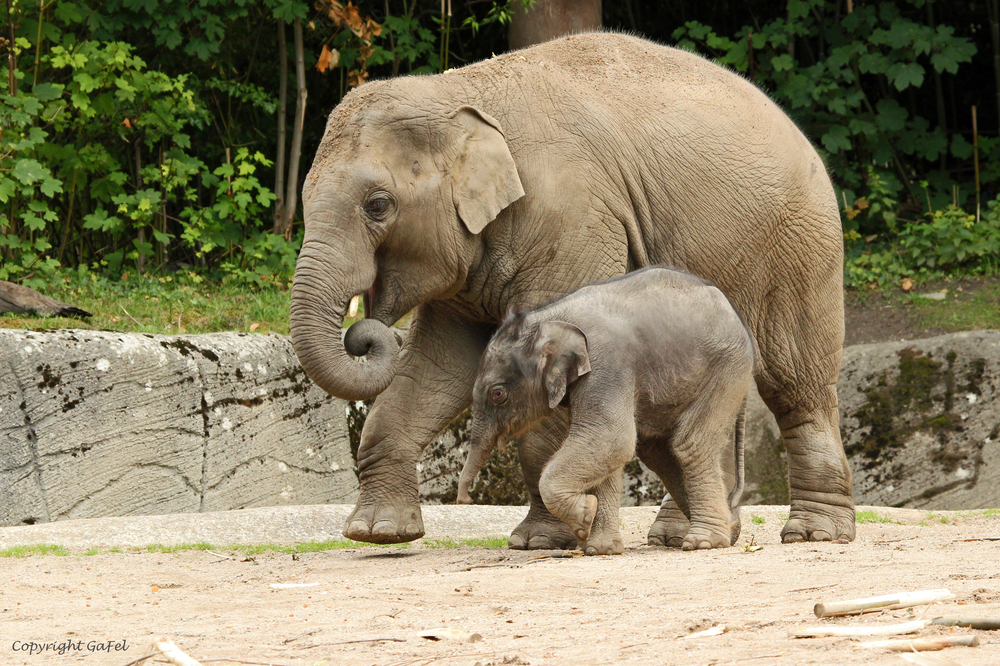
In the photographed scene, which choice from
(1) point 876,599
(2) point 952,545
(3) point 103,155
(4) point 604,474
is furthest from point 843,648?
(3) point 103,155

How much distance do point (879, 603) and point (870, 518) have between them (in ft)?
15.7

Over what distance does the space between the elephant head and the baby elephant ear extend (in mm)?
758

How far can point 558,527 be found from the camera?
21.4 feet

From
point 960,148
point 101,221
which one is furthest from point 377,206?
point 960,148

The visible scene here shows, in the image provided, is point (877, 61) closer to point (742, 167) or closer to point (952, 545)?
point (742, 167)

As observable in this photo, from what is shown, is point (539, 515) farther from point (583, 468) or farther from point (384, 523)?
point (583, 468)

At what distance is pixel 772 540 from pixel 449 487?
263 cm

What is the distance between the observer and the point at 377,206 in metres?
6.13

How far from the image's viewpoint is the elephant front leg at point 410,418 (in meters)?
6.74

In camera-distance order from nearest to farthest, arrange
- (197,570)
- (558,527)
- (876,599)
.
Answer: (876,599) < (197,570) < (558,527)

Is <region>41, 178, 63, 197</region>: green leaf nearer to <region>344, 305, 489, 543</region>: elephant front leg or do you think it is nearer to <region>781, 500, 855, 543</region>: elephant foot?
<region>344, 305, 489, 543</region>: elephant front leg

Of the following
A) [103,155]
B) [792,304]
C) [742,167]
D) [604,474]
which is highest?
[103,155]

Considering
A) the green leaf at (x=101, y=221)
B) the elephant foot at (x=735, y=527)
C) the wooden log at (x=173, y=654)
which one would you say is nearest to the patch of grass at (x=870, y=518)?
the elephant foot at (x=735, y=527)

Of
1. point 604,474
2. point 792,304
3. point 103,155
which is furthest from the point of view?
point 103,155
